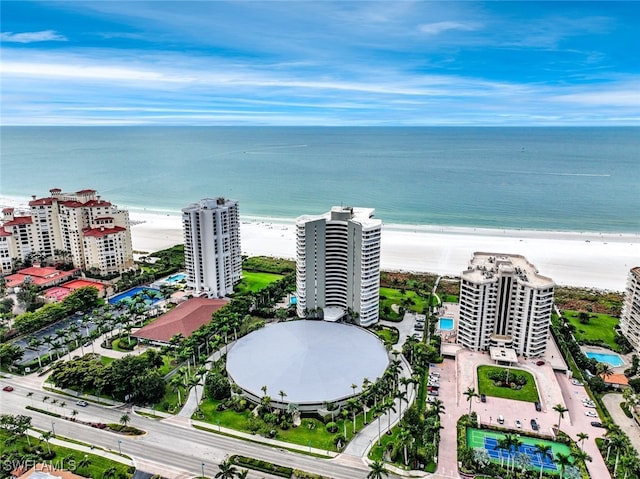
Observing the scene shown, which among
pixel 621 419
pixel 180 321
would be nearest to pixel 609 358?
pixel 621 419

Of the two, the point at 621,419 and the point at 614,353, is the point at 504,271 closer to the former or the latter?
the point at 614,353

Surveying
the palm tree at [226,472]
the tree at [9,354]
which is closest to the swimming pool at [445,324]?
the palm tree at [226,472]

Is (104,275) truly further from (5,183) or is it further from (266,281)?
(5,183)

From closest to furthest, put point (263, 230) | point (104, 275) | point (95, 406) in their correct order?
point (95, 406) → point (104, 275) → point (263, 230)

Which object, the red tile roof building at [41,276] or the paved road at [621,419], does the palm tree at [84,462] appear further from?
the paved road at [621,419]

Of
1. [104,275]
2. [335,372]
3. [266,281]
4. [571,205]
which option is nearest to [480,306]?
[335,372]

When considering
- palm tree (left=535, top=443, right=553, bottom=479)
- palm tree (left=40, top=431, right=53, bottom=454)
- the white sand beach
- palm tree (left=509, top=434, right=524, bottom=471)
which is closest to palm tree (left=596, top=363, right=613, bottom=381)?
palm tree (left=535, top=443, right=553, bottom=479)
